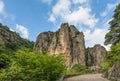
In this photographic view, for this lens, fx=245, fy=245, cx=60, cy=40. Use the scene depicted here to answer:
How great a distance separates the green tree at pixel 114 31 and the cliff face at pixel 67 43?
3832cm

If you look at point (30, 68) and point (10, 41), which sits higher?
point (10, 41)

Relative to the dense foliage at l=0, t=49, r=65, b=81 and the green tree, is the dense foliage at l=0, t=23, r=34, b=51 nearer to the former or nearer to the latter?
the green tree

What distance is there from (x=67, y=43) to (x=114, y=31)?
4182 cm

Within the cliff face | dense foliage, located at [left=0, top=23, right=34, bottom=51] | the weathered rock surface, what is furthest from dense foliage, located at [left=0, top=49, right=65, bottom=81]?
the weathered rock surface

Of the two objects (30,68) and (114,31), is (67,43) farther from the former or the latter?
(30,68)

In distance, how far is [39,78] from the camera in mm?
17578

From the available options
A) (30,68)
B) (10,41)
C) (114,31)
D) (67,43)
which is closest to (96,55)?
(67,43)

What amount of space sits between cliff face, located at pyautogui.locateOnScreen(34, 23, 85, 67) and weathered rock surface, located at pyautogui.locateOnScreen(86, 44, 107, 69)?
6.17 m

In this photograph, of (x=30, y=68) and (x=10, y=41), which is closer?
(x=30, y=68)

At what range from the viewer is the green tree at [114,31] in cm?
3125

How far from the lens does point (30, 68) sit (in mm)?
17391

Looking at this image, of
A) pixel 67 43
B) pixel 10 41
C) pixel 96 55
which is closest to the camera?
pixel 67 43

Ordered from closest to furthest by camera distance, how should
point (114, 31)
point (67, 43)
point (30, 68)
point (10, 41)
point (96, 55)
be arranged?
point (30, 68), point (114, 31), point (67, 43), point (96, 55), point (10, 41)

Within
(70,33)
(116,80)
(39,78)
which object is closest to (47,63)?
(39,78)
